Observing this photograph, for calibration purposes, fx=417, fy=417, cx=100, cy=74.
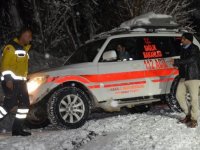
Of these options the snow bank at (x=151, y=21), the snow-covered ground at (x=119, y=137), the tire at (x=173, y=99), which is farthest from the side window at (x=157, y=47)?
the snow-covered ground at (x=119, y=137)

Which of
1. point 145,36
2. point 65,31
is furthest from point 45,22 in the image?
point 145,36

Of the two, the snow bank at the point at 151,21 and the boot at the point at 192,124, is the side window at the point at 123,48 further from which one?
the boot at the point at 192,124

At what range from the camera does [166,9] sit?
18.0m

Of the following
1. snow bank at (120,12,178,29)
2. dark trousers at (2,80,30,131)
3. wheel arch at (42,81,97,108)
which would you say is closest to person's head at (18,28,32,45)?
dark trousers at (2,80,30,131)

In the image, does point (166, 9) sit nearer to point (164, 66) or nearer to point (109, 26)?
point (109, 26)

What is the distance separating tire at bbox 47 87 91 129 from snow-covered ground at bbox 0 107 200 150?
209 mm

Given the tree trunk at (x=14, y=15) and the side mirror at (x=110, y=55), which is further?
the tree trunk at (x=14, y=15)

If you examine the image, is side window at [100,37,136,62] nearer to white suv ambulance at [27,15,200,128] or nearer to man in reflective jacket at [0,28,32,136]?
white suv ambulance at [27,15,200,128]

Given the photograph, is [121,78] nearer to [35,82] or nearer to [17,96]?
[35,82]

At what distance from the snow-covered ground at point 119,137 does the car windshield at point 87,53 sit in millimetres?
1411

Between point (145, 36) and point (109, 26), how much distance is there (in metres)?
12.4

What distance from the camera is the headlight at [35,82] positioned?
7809 mm

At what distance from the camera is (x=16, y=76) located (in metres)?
7.33

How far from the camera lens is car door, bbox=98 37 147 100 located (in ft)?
26.6
